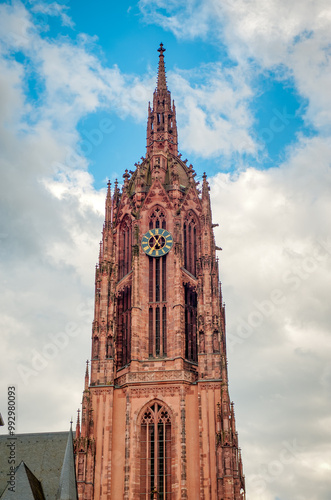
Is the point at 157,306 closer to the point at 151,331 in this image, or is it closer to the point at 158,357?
the point at 151,331

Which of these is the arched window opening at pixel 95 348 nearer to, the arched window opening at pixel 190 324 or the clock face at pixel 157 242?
the arched window opening at pixel 190 324

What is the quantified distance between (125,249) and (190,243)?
629cm

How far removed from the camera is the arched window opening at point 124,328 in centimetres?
6812

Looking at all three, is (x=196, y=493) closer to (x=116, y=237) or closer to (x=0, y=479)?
(x=0, y=479)

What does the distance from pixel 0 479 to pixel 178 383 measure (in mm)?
16011

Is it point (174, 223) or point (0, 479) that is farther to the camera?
point (174, 223)

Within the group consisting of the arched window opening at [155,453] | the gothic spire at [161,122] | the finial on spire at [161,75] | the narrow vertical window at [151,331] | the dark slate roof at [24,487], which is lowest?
the dark slate roof at [24,487]

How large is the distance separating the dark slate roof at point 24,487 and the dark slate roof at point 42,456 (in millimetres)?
882

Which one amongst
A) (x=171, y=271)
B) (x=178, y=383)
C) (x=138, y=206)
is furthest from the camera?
(x=138, y=206)

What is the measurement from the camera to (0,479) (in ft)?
197

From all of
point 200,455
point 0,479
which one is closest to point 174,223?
point 200,455

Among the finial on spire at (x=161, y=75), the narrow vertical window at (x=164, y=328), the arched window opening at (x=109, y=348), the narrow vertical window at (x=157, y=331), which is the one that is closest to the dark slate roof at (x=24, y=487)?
the arched window opening at (x=109, y=348)

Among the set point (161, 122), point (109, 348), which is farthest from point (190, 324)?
point (161, 122)

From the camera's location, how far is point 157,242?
7144 cm
